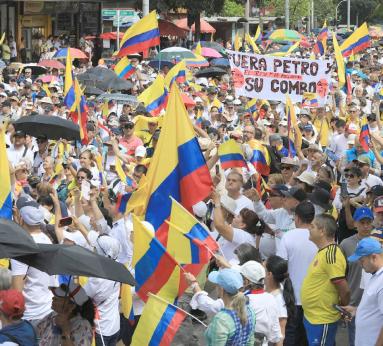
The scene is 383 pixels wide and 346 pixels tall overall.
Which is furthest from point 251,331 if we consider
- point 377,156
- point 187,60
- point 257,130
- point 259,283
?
point 187,60

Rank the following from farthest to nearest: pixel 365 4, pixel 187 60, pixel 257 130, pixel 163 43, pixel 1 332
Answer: pixel 365 4, pixel 163 43, pixel 187 60, pixel 257 130, pixel 1 332

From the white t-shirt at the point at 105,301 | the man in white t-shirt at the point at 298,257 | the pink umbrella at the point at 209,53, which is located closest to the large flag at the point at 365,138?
the man in white t-shirt at the point at 298,257

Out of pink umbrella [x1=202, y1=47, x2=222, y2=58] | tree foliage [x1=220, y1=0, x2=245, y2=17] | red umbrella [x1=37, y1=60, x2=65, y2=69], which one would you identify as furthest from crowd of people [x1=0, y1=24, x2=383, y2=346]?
tree foliage [x1=220, y1=0, x2=245, y2=17]

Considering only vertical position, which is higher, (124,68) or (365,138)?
(365,138)

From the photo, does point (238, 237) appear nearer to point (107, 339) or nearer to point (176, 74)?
point (107, 339)

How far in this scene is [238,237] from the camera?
8.64 metres

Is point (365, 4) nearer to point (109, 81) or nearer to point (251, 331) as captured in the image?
point (109, 81)

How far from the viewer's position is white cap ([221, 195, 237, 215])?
9473mm

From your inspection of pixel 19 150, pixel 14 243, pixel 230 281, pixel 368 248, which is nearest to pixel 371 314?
pixel 368 248

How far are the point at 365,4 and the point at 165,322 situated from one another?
10417 cm

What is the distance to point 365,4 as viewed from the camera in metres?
108

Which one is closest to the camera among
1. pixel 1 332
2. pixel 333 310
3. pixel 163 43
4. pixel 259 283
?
pixel 1 332

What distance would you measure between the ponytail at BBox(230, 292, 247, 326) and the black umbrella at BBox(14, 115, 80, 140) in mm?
7431

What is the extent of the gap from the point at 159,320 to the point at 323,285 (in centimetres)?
157
